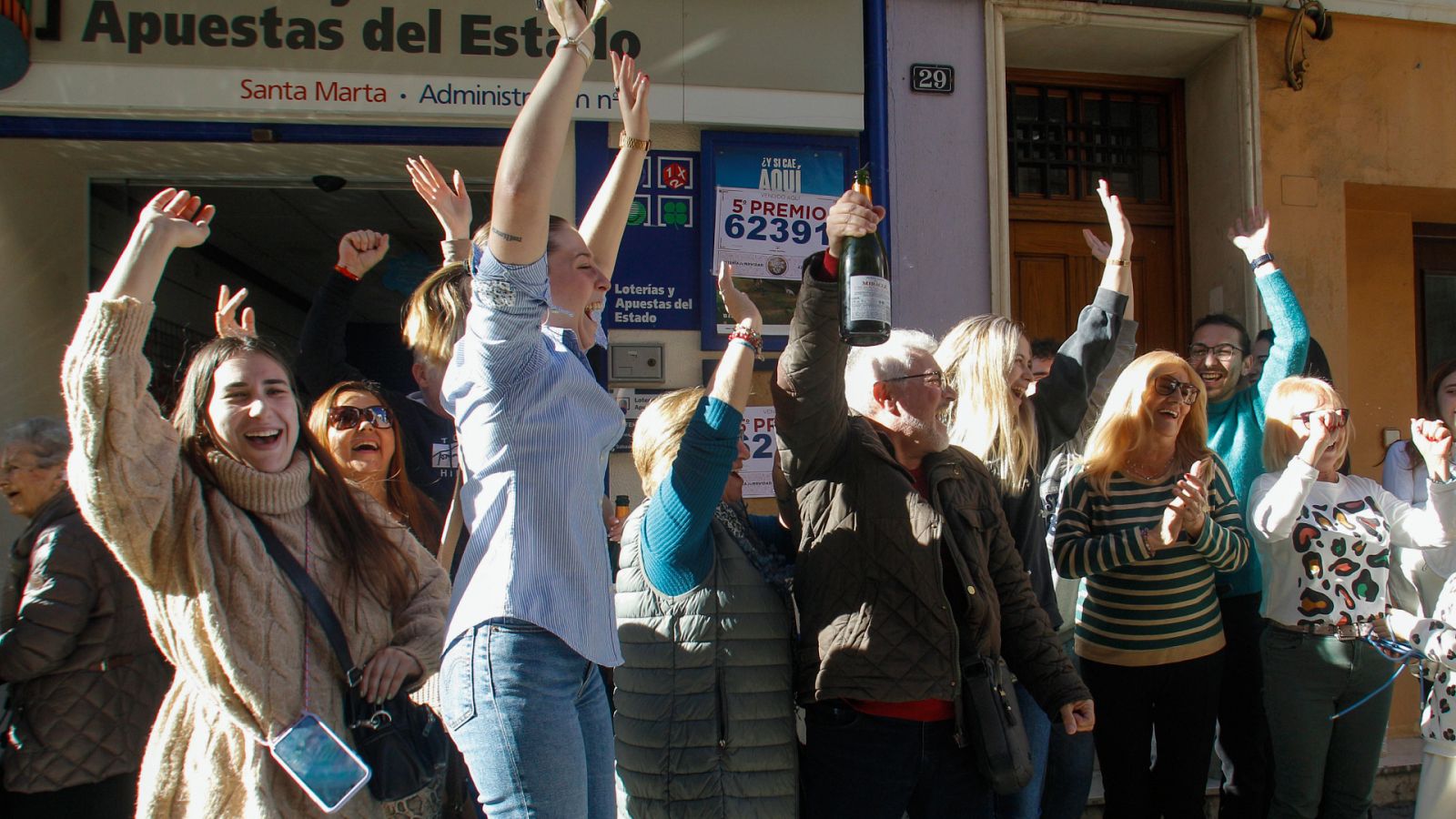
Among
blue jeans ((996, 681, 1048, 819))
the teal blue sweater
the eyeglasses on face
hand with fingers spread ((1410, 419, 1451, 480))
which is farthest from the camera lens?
the teal blue sweater

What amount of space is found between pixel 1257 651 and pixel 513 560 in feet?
10.2

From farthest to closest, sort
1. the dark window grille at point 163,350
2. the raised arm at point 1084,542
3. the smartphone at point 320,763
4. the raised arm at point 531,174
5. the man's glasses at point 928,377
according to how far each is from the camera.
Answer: the dark window grille at point 163,350 < the raised arm at point 1084,542 < the man's glasses at point 928,377 < the smartphone at point 320,763 < the raised arm at point 531,174

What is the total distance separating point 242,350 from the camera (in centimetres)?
239

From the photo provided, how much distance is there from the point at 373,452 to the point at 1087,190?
4.53 metres

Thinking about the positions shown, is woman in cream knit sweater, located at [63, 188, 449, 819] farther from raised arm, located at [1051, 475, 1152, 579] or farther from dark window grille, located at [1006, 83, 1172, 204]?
dark window grille, located at [1006, 83, 1172, 204]

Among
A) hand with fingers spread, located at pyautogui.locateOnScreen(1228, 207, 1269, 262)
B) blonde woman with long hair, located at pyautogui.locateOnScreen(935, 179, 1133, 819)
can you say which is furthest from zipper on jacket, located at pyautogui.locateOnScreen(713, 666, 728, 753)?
hand with fingers spread, located at pyautogui.locateOnScreen(1228, 207, 1269, 262)

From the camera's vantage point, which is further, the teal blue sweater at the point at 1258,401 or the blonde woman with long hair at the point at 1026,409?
the teal blue sweater at the point at 1258,401

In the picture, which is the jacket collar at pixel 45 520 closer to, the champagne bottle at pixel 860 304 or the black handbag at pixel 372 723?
the black handbag at pixel 372 723

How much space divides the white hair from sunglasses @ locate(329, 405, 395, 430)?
1345 millimetres

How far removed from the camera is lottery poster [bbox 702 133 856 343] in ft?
17.9

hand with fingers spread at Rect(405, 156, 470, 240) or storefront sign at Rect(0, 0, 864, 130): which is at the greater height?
storefront sign at Rect(0, 0, 864, 130)

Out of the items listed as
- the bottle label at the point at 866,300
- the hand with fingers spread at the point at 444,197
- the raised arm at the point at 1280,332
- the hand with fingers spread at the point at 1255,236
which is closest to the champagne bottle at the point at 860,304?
the bottle label at the point at 866,300

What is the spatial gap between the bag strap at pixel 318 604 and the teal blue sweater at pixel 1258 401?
3383mm

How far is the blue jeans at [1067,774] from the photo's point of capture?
11.1 ft
